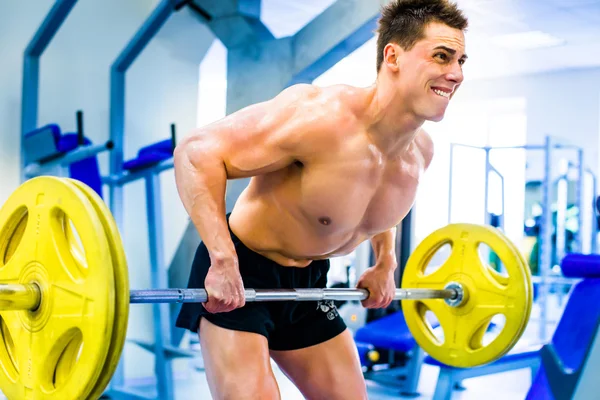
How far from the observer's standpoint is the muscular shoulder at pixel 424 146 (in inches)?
76.8

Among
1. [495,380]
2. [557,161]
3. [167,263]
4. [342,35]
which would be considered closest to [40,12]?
[167,263]

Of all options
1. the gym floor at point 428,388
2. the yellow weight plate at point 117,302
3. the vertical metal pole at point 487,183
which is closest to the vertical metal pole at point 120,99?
the gym floor at point 428,388

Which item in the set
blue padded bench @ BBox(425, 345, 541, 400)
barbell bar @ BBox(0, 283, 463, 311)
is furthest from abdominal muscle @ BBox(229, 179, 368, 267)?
blue padded bench @ BBox(425, 345, 541, 400)

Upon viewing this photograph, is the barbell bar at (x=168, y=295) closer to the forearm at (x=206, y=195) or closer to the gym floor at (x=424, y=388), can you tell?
the forearm at (x=206, y=195)

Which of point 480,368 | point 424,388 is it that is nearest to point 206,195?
point 480,368

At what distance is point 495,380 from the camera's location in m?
5.14

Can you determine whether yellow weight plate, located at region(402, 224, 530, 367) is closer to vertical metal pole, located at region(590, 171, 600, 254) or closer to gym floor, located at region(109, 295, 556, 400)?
gym floor, located at region(109, 295, 556, 400)

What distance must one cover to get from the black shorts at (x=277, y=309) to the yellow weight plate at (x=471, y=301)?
2.15 feet

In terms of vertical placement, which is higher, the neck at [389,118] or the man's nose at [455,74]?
the man's nose at [455,74]

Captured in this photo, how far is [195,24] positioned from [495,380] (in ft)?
11.1

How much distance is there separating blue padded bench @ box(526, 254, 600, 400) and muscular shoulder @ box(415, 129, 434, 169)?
1.14 meters

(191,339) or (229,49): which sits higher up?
(229,49)

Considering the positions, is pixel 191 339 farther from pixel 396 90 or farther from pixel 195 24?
pixel 396 90

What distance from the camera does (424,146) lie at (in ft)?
6.44
